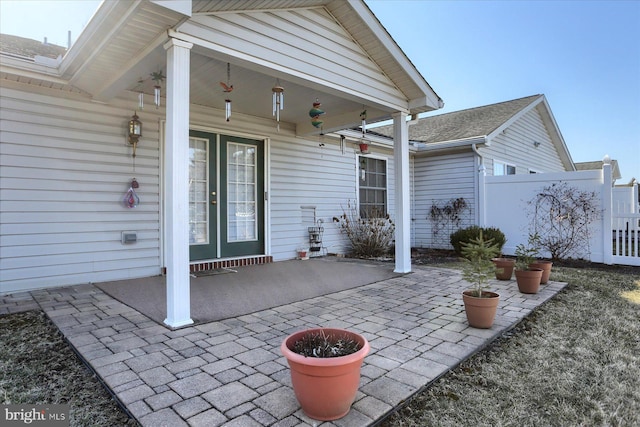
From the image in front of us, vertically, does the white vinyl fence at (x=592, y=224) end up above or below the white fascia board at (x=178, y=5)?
below

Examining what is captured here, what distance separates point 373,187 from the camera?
8680mm

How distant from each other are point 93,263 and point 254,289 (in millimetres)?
2215

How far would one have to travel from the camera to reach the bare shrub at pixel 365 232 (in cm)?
753

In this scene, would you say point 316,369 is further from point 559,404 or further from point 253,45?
point 253,45

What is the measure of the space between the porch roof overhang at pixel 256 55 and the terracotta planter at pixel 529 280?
9.31 ft

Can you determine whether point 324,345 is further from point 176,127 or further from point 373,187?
point 373,187

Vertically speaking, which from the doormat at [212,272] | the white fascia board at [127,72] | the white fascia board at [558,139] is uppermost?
the white fascia board at [558,139]

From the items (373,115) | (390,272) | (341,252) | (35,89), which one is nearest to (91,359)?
(35,89)

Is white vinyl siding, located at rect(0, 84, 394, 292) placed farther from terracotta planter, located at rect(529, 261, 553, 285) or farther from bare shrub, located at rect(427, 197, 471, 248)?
bare shrub, located at rect(427, 197, 471, 248)

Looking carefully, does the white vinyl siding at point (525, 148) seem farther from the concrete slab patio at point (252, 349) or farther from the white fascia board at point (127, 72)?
the white fascia board at point (127, 72)

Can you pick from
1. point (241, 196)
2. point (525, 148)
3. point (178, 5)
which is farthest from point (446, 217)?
point (178, 5)

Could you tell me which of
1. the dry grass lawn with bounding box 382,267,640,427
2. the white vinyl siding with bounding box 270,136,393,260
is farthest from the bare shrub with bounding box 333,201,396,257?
the dry grass lawn with bounding box 382,267,640,427

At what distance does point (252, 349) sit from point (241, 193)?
3973 millimetres

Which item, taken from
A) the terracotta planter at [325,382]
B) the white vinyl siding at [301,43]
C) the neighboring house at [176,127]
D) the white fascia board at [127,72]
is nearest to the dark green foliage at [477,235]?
the neighboring house at [176,127]
